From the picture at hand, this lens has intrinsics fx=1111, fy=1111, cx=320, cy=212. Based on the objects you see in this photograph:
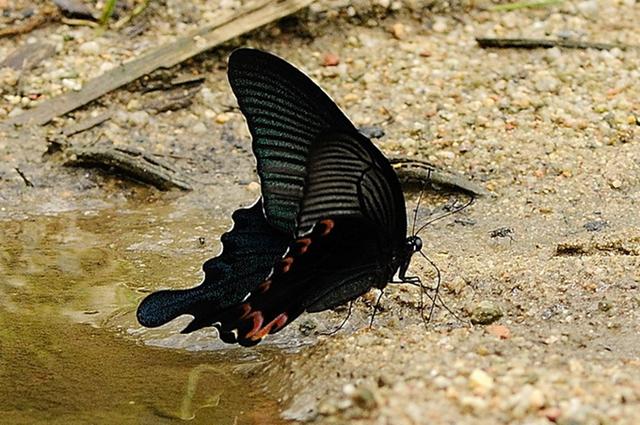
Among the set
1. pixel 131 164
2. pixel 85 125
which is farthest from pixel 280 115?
pixel 85 125

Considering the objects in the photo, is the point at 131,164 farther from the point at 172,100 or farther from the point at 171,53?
the point at 171,53

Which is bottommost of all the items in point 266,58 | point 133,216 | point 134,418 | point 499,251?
point 133,216

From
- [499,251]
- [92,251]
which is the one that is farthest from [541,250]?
[92,251]

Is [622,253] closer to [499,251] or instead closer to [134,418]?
[499,251]

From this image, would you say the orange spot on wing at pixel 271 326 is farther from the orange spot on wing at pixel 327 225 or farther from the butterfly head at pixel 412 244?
the butterfly head at pixel 412 244

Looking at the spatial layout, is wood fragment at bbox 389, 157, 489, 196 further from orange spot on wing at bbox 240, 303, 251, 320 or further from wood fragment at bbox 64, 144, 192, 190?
orange spot on wing at bbox 240, 303, 251, 320

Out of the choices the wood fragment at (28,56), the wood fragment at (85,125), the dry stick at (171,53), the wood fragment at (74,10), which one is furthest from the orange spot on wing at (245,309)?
the wood fragment at (74,10)

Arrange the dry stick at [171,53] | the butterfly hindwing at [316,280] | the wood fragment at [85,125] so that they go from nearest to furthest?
the butterfly hindwing at [316,280] → the wood fragment at [85,125] → the dry stick at [171,53]
